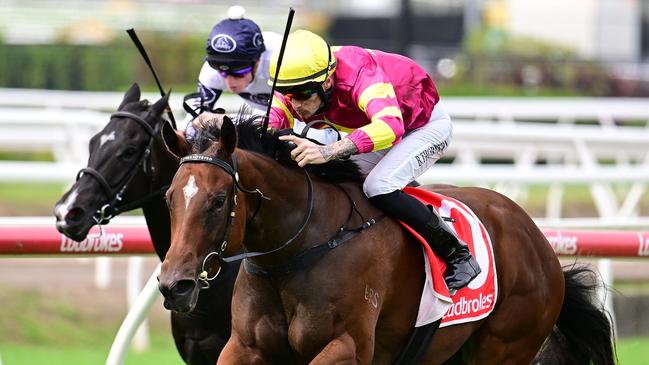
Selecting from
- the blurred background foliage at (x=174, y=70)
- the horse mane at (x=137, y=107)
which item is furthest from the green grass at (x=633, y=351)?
the blurred background foliage at (x=174, y=70)

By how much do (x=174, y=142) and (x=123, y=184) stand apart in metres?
0.86

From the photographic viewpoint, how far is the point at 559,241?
6.08 metres

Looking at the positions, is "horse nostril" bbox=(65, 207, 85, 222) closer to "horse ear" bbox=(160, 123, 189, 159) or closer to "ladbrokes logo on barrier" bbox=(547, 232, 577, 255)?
"horse ear" bbox=(160, 123, 189, 159)

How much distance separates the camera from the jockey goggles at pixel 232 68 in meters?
5.50

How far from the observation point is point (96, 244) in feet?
18.0

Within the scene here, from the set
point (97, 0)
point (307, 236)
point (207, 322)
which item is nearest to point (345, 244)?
point (307, 236)

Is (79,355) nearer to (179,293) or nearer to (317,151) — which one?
(317,151)

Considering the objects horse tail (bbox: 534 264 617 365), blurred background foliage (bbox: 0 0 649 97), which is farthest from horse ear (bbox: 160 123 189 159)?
blurred background foliage (bbox: 0 0 649 97)

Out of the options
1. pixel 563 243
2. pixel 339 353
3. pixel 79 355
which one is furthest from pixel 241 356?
pixel 79 355

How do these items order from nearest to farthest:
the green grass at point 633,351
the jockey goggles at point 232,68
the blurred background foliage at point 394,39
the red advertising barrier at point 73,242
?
the red advertising barrier at point 73,242 → the jockey goggles at point 232,68 → the green grass at point 633,351 → the blurred background foliage at point 394,39

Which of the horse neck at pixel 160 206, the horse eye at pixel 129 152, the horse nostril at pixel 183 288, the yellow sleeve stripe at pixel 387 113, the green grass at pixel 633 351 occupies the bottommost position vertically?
the green grass at pixel 633 351

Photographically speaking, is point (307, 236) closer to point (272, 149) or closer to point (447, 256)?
point (272, 149)

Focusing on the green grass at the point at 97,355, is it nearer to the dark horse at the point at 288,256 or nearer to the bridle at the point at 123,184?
the bridle at the point at 123,184

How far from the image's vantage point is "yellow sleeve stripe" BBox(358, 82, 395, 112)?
4586 mm
